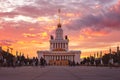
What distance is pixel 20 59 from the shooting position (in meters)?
152

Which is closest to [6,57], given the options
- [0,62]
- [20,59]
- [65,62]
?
[20,59]

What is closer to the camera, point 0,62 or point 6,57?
point 0,62

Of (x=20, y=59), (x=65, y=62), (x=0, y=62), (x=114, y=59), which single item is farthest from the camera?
(x=65, y=62)

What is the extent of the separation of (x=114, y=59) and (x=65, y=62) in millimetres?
73476

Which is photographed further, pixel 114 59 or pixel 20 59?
pixel 20 59

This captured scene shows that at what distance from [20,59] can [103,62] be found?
112 feet

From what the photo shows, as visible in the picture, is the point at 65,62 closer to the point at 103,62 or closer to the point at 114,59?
the point at 103,62

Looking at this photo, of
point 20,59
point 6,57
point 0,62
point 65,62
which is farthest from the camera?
point 65,62

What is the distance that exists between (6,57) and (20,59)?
15612mm

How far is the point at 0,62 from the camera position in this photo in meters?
108

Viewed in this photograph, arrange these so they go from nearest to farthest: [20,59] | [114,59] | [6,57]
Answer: [114,59], [6,57], [20,59]

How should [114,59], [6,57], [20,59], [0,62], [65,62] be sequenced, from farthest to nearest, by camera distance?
[65,62] < [20,59] < [6,57] < [114,59] < [0,62]

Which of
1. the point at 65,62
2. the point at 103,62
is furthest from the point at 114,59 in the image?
the point at 65,62

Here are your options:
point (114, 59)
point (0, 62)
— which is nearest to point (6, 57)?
point (0, 62)
